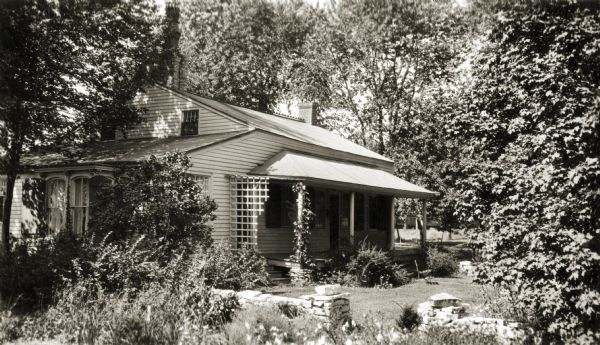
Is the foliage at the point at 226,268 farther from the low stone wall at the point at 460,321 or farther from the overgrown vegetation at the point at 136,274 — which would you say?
the low stone wall at the point at 460,321

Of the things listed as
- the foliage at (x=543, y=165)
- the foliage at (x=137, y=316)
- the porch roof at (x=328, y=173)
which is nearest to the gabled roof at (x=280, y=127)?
the porch roof at (x=328, y=173)

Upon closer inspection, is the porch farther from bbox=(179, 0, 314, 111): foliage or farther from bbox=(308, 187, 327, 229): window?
bbox=(179, 0, 314, 111): foliage

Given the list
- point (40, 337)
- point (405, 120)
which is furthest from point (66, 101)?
point (405, 120)

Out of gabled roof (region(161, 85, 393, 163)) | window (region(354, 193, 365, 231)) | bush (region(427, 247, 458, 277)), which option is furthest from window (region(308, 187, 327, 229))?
bush (region(427, 247, 458, 277))

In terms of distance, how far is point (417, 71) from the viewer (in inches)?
1393

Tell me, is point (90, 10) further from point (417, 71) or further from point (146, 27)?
point (417, 71)

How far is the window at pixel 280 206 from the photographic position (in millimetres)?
18219

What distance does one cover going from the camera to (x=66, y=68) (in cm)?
1742

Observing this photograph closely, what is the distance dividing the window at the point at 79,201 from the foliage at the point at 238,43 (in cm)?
2404

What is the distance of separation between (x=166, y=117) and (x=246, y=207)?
253 inches

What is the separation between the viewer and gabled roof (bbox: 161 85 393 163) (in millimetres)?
20562

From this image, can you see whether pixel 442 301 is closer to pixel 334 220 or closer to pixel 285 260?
pixel 285 260

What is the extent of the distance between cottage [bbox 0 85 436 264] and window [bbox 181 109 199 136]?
4 cm

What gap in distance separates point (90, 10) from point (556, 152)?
1557 cm
